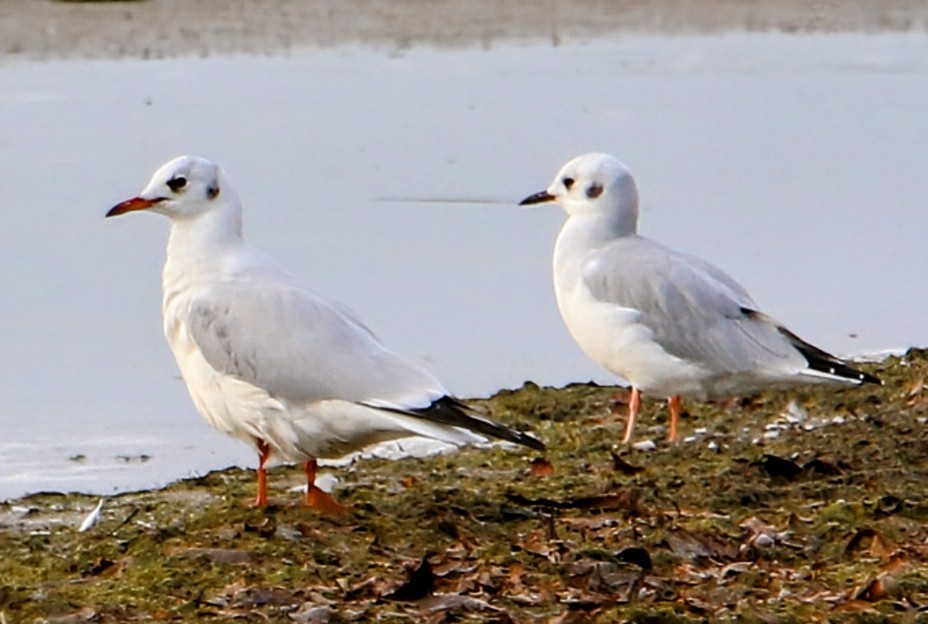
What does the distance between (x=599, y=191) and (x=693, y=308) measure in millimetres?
689

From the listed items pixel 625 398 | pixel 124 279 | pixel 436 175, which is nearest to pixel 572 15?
pixel 436 175

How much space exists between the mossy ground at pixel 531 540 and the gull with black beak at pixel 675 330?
0.32 m

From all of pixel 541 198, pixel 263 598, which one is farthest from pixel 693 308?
pixel 263 598

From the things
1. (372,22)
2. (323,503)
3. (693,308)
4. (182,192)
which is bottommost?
(323,503)

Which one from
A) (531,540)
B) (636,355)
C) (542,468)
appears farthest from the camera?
(636,355)

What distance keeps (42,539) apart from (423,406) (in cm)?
114

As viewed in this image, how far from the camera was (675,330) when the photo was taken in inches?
305

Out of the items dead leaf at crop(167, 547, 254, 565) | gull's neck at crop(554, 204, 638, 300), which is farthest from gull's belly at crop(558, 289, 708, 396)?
dead leaf at crop(167, 547, 254, 565)

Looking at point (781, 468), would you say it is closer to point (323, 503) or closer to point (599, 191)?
point (323, 503)

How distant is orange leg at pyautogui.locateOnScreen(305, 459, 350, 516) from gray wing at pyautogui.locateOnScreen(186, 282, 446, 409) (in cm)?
23

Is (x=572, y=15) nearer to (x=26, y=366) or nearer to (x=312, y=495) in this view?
(x=26, y=366)

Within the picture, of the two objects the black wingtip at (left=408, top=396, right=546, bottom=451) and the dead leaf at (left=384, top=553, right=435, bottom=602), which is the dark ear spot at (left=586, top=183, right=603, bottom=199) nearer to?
the black wingtip at (left=408, top=396, right=546, bottom=451)

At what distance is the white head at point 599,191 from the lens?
8.20 m

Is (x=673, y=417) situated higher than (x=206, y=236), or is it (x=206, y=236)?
(x=206, y=236)
